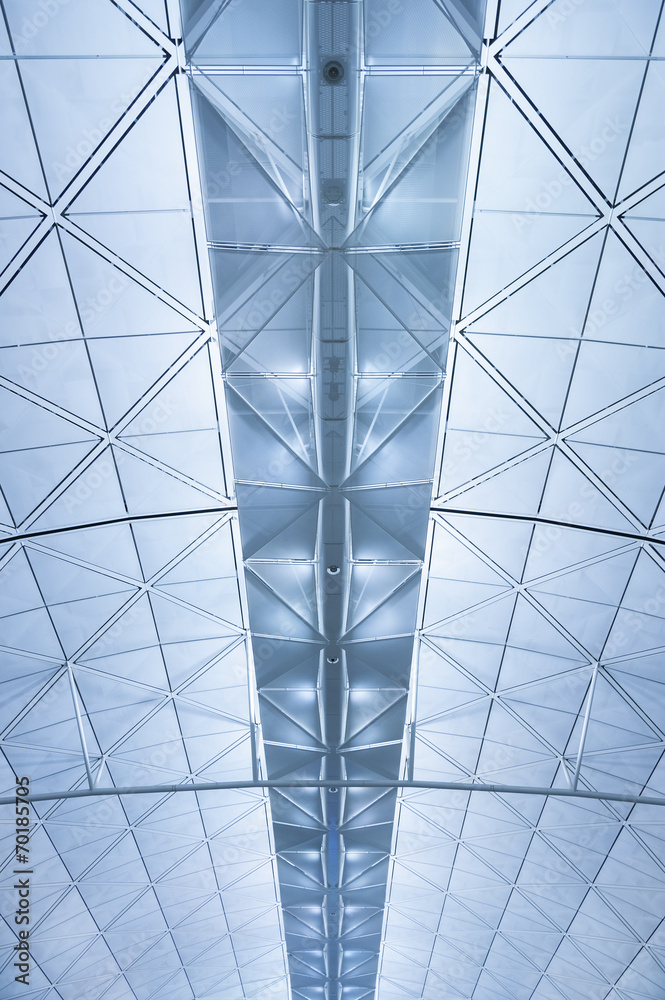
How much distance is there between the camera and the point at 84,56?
1592 cm

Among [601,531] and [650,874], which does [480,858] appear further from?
[601,531]

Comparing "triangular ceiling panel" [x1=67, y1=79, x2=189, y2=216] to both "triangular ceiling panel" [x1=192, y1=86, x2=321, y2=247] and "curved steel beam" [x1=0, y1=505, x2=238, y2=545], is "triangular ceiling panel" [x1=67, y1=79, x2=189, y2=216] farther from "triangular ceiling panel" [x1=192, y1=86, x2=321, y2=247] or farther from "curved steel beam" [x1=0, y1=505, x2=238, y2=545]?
"curved steel beam" [x1=0, y1=505, x2=238, y2=545]

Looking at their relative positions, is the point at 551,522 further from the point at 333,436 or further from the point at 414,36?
the point at 414,36

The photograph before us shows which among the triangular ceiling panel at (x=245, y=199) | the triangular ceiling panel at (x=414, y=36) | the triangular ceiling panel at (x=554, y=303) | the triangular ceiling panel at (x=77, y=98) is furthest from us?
the triangular ceiling panel at (x=554, y=303)

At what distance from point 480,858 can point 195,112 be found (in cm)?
3808

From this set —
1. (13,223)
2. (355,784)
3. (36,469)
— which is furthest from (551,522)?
(13,223)

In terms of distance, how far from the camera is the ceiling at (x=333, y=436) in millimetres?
15609

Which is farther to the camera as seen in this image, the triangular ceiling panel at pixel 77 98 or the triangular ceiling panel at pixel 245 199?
the triangular ceiling panel at pixel 77 98

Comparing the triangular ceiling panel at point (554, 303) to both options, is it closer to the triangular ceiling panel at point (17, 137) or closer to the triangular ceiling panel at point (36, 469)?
the triangular ceiling panel at point (17, 137)

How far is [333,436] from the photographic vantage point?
19.6 metres

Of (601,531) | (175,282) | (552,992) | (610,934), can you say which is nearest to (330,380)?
(175,282)

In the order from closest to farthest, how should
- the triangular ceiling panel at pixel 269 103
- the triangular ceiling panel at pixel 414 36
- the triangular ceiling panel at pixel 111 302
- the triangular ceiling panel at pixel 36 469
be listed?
the triangular ceiling panel at pixel 414 36 < the triangular ceiling panel at pixel 269 103 < the triangular ceiling panel at pixel 111 302 < the triangular ceiling panel at pixel 36 469

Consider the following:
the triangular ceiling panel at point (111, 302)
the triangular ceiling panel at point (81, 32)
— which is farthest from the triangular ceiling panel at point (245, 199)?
the triangular ceiling panel at point (111, 302)

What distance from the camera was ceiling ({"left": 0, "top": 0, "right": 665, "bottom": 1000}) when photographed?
15609 millimetres
